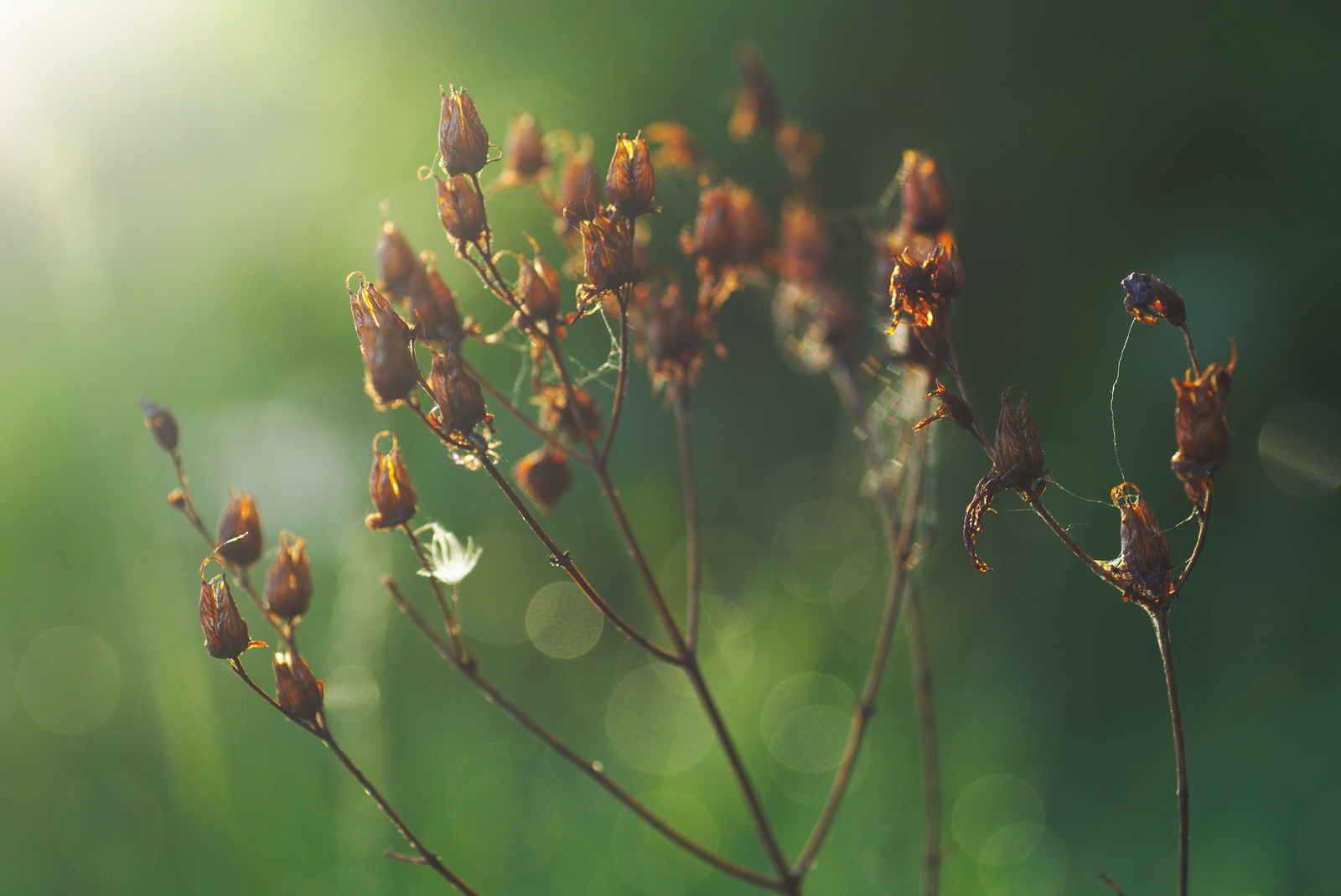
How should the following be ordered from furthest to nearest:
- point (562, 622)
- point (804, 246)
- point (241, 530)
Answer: point (562, 622) < point (804, 246) < point (241, 530)

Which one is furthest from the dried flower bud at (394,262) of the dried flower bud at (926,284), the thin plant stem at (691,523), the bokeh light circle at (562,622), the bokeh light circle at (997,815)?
the bokeh light circle at (562,622)

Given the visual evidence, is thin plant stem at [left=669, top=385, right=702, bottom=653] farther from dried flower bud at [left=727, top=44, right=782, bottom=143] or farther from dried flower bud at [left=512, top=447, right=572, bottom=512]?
dried flower bud at [left=727, top=44, right=782, bottom=143]

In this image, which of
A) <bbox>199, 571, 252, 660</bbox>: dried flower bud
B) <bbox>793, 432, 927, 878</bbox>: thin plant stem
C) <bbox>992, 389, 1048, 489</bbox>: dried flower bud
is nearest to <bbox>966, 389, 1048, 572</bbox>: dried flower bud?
<bbox>992, 389, 1048, 489</bbox>: dried flower bud

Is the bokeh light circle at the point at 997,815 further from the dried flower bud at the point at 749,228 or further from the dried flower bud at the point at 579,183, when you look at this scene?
the dried flower bud at the point at 579,183

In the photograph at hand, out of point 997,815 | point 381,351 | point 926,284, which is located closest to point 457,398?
point 381,351

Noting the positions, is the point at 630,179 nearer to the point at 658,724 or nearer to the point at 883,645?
the point at 883,645

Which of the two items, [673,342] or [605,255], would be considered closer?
[605,255]

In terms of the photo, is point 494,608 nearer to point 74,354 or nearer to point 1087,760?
point 74,354
